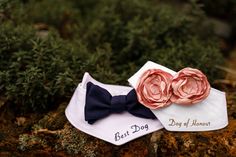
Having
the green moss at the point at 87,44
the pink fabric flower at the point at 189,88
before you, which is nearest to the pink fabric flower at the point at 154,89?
the pink fabric flower at the point at 189,88

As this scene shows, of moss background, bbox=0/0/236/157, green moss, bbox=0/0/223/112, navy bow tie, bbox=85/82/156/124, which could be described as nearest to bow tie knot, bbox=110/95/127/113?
navy bow tie, bbox=85/82/156/124

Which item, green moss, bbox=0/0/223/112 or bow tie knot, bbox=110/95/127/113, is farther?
green moss, bbox=0/0/223/112

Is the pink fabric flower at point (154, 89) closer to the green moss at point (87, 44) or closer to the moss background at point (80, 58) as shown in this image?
the moss background at point (80, 58)

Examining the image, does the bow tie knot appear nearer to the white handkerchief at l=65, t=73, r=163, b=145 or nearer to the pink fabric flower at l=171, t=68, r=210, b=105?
the white handkerchief at l=65, t=73, r=163, b=145

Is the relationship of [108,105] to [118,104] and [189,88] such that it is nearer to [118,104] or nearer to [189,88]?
[118,104]

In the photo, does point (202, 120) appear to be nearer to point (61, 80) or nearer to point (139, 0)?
point (61, 80)

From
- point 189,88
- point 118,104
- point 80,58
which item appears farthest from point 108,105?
point 80,58

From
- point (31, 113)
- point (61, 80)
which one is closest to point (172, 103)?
point (61, 80)
